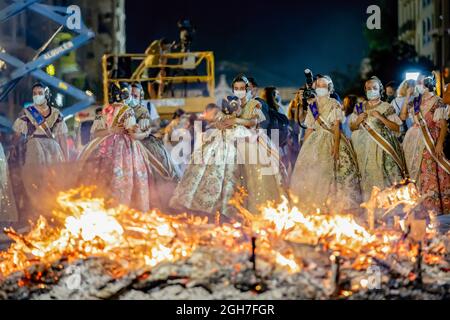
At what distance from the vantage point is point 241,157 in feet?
40.6

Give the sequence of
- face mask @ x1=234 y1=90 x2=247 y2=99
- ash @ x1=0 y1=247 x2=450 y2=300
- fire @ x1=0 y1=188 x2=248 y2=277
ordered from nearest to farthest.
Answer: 1. ash @ x1=0 y1=247 x2=450 y2=300
2. fire @ x1=0 y1=188 x2=248 y2=277
3. face mask @ x1=234 y1=90 x2=247 y2=99

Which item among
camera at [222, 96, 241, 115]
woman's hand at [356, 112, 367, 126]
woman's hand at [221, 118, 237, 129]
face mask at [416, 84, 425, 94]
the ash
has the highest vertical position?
face mask at [416, 84, 425, 94]

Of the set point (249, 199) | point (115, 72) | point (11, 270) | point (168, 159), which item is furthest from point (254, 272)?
point (115, 72)

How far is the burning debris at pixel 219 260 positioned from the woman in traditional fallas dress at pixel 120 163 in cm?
333

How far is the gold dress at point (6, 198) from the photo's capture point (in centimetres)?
1372

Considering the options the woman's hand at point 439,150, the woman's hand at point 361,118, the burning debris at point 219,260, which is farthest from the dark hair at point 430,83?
the burning debris at point 219,260

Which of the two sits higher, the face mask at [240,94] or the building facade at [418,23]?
the building facade at [418,23]

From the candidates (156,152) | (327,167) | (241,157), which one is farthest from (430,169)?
(156,152)

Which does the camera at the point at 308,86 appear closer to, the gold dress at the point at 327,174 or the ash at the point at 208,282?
the gold dress at the point at 327,174

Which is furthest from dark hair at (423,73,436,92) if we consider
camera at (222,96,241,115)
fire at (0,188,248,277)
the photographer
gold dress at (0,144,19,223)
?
gold dress at (0,144,19,223)

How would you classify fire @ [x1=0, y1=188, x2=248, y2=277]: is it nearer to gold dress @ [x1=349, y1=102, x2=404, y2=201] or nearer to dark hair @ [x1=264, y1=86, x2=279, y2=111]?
gold dress @ [x1=349, y1=102, x2=404, y2=201]

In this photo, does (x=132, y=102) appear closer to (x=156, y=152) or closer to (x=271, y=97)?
(x=156, y=152)

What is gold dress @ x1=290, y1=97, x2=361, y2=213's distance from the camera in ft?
40.8

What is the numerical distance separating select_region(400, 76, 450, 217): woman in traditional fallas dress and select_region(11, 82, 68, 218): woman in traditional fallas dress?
486 cm
